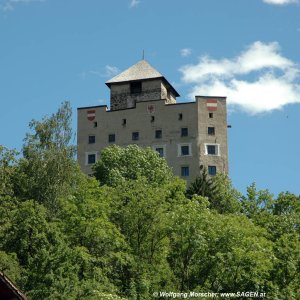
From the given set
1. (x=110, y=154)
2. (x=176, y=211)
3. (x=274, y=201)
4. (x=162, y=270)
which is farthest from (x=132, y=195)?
(x=110, y=154)

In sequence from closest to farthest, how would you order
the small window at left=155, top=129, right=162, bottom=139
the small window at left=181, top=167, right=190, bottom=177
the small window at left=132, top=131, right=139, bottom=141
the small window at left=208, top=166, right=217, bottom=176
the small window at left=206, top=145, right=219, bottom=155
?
the small window at left=181, top=167, right=190, bottom=177
the small window at left=208, top=166, right=217, bottom=176
the small window at left=206, top=145, right=219, bottom=155
the small window at left=155, top=129, right=162, bottom=139
the small window at left=132, top=131, right=139, bottom=141

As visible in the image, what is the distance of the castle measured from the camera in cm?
8512

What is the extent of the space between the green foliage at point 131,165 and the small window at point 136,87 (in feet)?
75.3

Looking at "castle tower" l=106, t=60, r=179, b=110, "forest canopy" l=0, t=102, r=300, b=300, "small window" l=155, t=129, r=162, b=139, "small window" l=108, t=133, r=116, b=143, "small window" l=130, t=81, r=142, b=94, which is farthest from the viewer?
"small window" l=130, t=81, r=142, b=94

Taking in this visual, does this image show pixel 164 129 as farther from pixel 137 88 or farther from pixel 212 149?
pixel 137 88

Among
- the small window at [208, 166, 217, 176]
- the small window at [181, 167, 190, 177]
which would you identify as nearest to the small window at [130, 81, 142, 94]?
the small window at [181, 167, 190, 177]

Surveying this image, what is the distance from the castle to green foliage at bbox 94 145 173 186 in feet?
47.1

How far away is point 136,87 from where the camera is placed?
92.9m

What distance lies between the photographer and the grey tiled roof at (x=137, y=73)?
93250mm

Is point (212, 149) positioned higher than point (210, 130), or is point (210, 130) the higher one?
point (210, 130)

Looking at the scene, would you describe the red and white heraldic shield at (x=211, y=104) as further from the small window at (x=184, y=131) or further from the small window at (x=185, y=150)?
the small window at (x=185, y=150)

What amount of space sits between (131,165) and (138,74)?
29739 millimetres

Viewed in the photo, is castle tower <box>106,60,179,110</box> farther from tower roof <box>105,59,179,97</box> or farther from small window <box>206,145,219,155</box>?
small window <box>206,145,219,155</box>

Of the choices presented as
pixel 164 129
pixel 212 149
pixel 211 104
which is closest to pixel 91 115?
pixel 164 129
